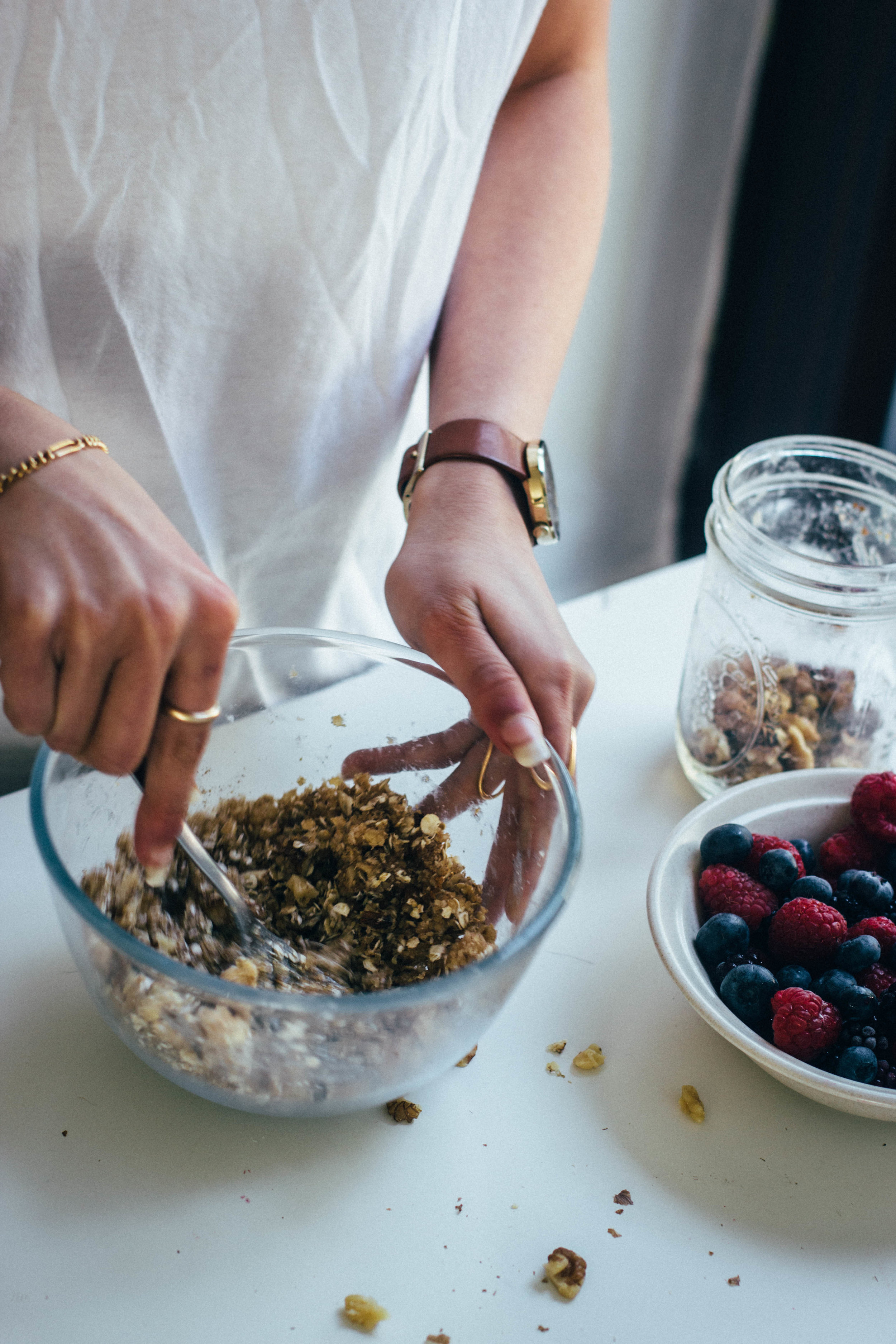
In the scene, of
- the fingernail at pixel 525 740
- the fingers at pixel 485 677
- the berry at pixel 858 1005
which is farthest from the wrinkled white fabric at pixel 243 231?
the berry at pixel 858 1005

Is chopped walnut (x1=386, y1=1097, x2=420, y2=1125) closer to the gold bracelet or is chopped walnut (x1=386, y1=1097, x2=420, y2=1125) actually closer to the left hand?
the left hand

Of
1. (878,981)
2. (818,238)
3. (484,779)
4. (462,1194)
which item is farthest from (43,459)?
(818,238)

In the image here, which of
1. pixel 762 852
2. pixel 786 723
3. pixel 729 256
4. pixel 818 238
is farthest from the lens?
pixel 729 256

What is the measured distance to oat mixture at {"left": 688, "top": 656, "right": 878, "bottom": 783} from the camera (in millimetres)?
786

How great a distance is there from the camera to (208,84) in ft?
2.21

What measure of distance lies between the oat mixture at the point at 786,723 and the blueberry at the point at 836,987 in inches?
8.5

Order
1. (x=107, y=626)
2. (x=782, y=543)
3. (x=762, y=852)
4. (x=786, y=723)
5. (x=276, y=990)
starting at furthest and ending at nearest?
(x=782, y=543)
(x=786, y=723)
(x=762, y=852)
(x=276, y=990)
(x=107, y=626)

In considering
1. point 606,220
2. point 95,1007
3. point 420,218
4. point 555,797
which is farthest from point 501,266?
point 606,220

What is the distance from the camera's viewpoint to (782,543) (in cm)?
91

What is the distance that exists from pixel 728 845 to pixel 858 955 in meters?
0.10

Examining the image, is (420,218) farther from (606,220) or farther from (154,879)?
(606,220)

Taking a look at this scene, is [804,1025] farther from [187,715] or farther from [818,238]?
[818,238]

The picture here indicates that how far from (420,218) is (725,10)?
1.16 m

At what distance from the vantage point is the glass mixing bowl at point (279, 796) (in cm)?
47
